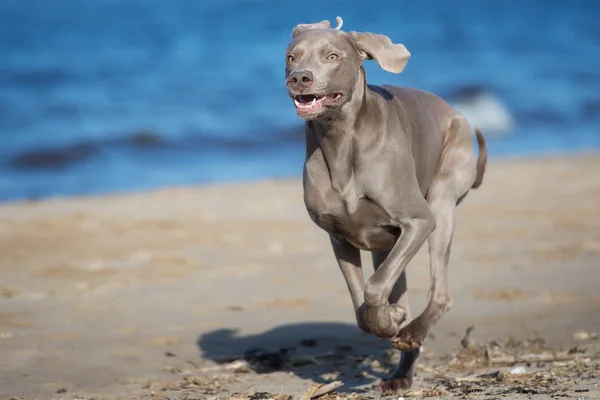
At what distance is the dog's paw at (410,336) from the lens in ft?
16.9

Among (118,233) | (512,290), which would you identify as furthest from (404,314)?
(118,233)

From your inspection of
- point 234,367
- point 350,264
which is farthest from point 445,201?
point 234,367

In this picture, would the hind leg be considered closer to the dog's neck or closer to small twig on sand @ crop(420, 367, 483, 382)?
small twig on sand @ crop(420, 367, 483, 382)

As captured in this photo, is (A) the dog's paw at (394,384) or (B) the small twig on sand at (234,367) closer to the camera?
(A) the dog's paw at (394,384)

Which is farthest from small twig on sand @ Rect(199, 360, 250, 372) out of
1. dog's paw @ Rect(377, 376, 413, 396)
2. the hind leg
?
the hind leg

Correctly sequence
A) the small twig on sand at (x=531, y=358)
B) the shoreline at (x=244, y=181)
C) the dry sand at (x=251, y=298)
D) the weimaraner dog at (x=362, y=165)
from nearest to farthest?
the weimaraner dog at (x=362, y=165), the dry sand at (x=251, y=298), the small twig on sand at (x=531, y=358), the shoreline at (x=244, y=181)

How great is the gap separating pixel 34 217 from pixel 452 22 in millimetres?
24296

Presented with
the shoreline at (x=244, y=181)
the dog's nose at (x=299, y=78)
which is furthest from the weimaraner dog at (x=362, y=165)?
the shoreline at (x=244, y=181)

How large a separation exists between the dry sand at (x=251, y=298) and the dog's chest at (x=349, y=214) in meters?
0.78

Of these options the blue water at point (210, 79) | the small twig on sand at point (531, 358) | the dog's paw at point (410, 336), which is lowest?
the small twig on sand at point (531, 358)

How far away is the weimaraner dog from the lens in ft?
16.3

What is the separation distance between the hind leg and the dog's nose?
129 centimetres

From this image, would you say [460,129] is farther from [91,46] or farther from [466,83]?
[91,46]

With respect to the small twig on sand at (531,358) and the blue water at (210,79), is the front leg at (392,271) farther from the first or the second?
the blue water at (210,79)
